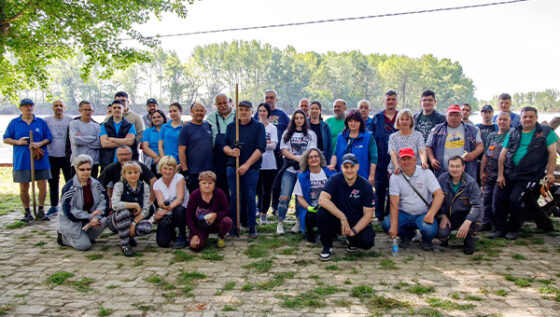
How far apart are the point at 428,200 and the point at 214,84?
75595 mm

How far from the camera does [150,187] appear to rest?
5.54m

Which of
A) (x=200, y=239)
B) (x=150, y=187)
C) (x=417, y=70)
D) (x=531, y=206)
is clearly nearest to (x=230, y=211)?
(x=200, y=239)

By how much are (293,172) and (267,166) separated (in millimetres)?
545

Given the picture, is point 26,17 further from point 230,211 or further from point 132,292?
point 132,292

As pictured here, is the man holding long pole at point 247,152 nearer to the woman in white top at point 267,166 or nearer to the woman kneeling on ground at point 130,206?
the woman in white top at point 267,166

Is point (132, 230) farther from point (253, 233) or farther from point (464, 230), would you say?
point (464, 230)

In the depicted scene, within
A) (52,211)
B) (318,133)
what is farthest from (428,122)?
(52,211)

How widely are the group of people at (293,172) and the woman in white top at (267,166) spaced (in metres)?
0.02

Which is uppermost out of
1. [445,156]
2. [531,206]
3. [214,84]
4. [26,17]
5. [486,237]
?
[214,84]

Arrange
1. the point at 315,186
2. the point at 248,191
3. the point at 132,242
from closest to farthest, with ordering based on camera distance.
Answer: the point at 132,242 < the point at 315,186 < the point at 248,191

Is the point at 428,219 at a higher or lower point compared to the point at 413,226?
higher

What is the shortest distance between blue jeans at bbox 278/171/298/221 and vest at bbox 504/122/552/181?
3.23 metres

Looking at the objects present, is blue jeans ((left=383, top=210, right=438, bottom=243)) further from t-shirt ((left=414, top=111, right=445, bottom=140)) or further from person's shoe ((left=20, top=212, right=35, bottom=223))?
person's shoe ((left=20, top=212, right=35, bottom=223))

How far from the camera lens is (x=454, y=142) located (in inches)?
219
